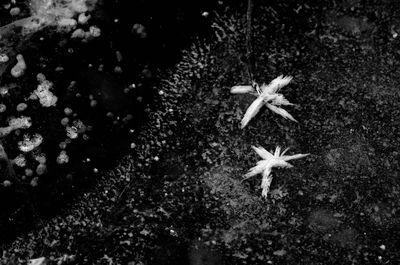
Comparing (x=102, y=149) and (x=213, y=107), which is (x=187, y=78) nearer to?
(x=213, y=107)

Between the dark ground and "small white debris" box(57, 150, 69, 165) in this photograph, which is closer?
the dark ground

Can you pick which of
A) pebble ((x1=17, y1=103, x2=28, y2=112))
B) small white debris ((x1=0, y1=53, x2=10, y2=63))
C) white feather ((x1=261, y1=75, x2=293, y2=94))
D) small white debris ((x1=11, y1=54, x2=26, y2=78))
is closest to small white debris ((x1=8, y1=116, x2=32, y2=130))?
pebble ((x1=17, y1=103, x2=28, y2=112))

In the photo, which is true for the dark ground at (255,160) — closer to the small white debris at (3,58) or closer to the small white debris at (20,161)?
the small white debris at (20,161)

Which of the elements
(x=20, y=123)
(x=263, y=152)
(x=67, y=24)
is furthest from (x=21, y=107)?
(x=263, y=152)

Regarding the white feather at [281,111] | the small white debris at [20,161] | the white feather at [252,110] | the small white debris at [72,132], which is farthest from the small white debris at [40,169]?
the white feather at [281,111]

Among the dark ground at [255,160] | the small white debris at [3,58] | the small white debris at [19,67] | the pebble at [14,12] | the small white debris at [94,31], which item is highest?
the pebble at [14,12]

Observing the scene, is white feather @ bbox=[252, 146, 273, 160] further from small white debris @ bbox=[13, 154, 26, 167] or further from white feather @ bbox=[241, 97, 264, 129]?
small white debris @ bbox=[13, 154, 26, 167]

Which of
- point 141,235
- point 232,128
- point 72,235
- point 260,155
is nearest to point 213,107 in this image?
point 232,128

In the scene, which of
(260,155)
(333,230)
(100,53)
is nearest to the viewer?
(333,230)
